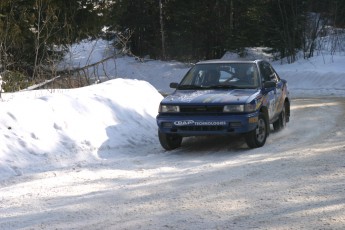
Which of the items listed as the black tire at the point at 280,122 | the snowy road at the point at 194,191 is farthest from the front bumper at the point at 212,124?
the black tire at the point at 280,122

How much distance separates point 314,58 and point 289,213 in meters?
23.7

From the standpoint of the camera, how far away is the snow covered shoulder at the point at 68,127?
8422 millimetres

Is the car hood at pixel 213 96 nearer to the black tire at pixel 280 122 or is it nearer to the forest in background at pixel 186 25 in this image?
the black tire at pixel 280 122

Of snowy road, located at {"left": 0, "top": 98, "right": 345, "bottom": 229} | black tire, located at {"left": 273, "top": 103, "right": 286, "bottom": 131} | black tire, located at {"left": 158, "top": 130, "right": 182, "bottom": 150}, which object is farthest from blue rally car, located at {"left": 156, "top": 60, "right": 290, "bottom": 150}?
black tire, located at {"left": 273, "top": 103, "right": 286, "bottom": 131}

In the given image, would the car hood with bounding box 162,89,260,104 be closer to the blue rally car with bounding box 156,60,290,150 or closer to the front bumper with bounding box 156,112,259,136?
the blue rally car with bounding box 156,60,290,150

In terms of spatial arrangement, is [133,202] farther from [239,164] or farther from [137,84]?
[137,84]

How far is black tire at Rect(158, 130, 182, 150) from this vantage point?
9539mm

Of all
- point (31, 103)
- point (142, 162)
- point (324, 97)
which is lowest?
point (324, 97)

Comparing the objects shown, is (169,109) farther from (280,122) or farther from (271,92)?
(280,122)

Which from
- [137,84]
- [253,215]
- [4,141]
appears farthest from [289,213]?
[137,84]

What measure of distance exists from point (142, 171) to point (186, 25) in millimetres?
25036

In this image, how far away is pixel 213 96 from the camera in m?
9.38

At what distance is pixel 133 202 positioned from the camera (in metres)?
6.11

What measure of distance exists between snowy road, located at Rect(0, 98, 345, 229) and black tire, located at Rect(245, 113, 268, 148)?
0.63 feet
